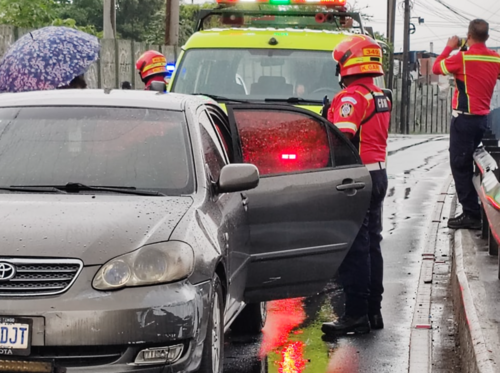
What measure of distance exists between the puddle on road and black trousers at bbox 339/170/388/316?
31 cm

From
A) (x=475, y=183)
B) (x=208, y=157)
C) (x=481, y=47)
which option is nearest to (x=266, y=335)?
(x=208, y=157)

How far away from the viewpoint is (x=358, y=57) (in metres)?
8.32

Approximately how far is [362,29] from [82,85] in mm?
4655

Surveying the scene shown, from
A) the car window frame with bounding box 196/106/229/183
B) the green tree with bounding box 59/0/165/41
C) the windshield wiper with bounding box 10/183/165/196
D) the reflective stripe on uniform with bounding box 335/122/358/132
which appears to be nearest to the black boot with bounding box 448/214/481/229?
the reflective stripe on uniform with bounding box 335/122/358/132

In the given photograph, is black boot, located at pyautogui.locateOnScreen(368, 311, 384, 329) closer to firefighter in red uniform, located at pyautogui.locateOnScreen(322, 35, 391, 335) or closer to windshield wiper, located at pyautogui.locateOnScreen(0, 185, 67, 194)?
firefighter in red uniform, located at pyautogui.locateOnScreen(322, 35, 391, 335)

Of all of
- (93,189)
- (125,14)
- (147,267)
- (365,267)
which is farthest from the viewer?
(125,14)

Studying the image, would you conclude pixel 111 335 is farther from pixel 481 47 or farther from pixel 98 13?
pixel 98 13

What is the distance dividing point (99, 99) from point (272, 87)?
202 inches

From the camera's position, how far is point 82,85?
948cm

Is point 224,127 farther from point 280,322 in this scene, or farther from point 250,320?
point 280,322

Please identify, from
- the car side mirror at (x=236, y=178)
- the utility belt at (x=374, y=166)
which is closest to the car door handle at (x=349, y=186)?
the utility belt at (x=374, y=166)

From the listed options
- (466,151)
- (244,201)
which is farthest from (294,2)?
(244,201)

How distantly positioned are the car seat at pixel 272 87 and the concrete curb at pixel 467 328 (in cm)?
282

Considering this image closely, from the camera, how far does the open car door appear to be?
7.15 meters
